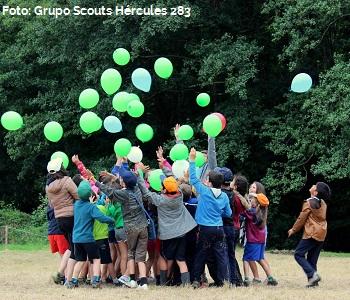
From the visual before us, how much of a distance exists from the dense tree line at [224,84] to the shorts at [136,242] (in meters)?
9.64

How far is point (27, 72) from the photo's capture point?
82.2ft

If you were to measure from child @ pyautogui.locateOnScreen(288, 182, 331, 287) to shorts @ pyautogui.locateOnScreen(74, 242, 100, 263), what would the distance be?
2.56 meters

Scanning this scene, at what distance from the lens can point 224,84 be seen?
72.0 ft

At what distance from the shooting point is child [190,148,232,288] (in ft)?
31.4

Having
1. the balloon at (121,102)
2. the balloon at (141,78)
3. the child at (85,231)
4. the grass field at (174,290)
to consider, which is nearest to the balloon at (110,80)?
the balloon at (121,102)

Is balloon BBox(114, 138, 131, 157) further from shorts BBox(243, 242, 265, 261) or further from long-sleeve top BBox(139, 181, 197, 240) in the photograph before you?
shorts BBox(243, 242, 265, 261)

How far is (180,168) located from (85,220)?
146 centimetres

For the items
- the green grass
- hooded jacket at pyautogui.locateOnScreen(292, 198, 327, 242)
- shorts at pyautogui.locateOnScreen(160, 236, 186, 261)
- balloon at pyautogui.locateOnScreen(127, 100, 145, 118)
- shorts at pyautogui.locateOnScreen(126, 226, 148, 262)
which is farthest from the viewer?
the green grass

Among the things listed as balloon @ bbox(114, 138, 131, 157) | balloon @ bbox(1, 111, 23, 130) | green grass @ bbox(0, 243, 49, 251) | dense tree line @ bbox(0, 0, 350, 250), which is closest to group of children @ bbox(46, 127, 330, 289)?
balloon @ bbox(114, 138, 131, 157)

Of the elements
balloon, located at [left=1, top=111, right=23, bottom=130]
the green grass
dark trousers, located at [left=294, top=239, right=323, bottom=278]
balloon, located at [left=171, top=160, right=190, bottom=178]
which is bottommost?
the green grass

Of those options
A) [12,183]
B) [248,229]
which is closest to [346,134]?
[248,229]

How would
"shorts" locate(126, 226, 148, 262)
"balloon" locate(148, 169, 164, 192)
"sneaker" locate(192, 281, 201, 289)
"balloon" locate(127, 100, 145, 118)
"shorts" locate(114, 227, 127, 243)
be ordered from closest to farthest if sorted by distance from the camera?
"sneaker" locate(192, 281, 201, 289) → "shorts" locate(126, 226, 148, 262) → "shorts" locate(114, 227, 127, 243) → "balloon" locate(148, 169, 164, 192) → "balloon" locate(127, 100, 145, 118)

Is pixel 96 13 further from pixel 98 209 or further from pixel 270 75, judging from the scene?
pixel 98 209

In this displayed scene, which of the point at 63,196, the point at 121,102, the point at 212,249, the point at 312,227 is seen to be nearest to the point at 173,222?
the point at 212,249
